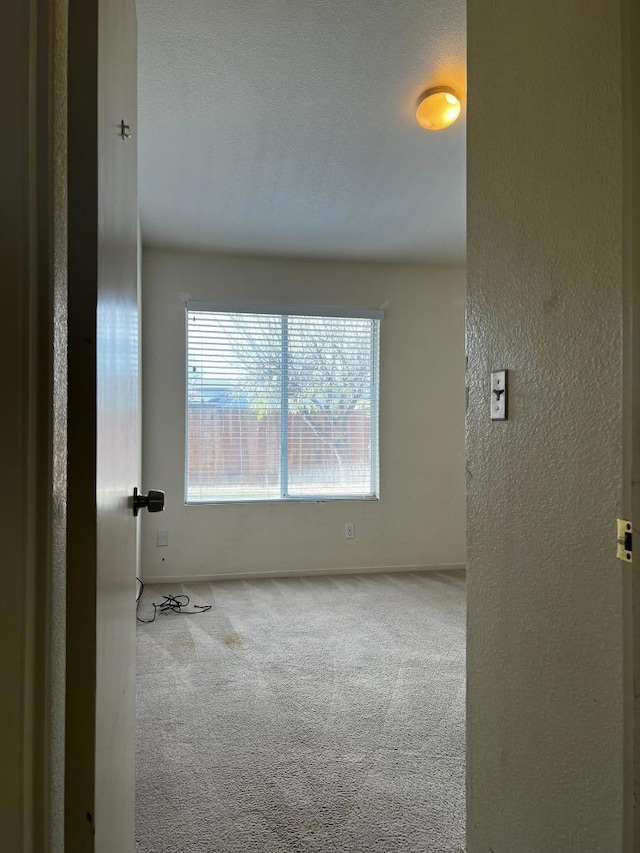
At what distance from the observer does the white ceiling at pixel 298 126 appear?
2.07 meters

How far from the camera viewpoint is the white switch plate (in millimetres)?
1254

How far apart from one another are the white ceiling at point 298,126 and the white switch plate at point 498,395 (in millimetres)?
1525

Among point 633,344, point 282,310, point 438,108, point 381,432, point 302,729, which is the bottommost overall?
point 302,729

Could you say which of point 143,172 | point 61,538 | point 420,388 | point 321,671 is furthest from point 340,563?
point 61,538

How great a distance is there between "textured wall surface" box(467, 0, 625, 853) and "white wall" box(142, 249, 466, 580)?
9.99 feet

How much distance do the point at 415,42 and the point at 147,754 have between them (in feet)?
9.07

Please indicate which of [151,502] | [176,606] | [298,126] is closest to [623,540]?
[151,502]

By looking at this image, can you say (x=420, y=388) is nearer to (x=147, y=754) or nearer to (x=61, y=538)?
(x=147, y=754)

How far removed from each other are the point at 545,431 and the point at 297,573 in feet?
11.4

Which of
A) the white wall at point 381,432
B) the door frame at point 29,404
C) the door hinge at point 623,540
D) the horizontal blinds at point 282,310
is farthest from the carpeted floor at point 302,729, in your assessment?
the horizontal blinds at point 282,310

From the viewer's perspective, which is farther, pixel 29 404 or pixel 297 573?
pixel 297 573

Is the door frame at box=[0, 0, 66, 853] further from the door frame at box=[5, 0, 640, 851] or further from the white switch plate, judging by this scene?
the white switch plate

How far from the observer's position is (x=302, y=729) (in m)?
2.11

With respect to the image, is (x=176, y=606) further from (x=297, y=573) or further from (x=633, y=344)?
(x=633, y=344)
